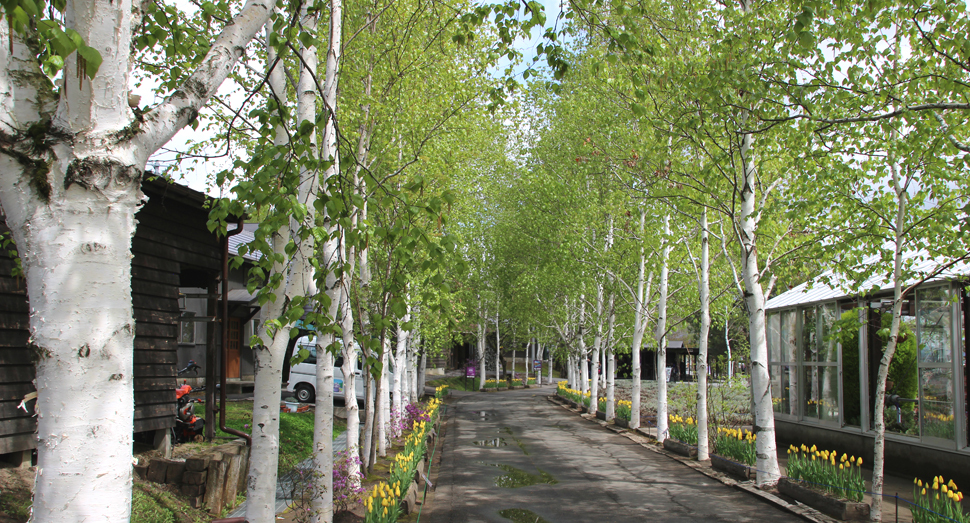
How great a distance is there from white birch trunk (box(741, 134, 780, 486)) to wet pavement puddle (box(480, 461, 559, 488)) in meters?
3.33

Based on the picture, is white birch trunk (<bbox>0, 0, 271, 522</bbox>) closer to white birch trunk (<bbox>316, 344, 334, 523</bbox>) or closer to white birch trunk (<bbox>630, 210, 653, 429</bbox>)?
white birch trunk (<bbox>316, 344, 334, 523</bbox>)

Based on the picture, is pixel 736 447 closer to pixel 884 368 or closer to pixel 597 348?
pixel 884 368

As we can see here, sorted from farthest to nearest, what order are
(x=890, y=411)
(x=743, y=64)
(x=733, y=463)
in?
(x=890, y=411), (x=733, y=463), (x=743, y=64)

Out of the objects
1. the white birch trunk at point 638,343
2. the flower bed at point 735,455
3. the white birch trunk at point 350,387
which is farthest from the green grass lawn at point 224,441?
the white birch trunk at point 638,343

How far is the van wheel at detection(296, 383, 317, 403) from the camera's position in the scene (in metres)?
20.6

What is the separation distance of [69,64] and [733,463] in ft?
37.6

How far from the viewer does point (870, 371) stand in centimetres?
1316

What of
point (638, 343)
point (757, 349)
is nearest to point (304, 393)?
point (638, 343)

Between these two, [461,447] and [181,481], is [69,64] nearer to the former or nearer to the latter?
[181,481]

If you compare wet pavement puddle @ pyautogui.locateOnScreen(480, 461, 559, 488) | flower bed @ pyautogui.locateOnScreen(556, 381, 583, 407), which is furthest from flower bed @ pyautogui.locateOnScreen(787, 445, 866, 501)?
flower bed @ pyautogui.locateOnScreen(556, 381, 583, 407)

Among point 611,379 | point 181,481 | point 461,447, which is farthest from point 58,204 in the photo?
point 611,379

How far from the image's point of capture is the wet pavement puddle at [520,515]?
8172 mm

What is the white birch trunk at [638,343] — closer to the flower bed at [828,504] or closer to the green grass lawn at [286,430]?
the flower bed at [828,504]

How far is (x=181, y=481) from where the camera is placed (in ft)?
26.1
